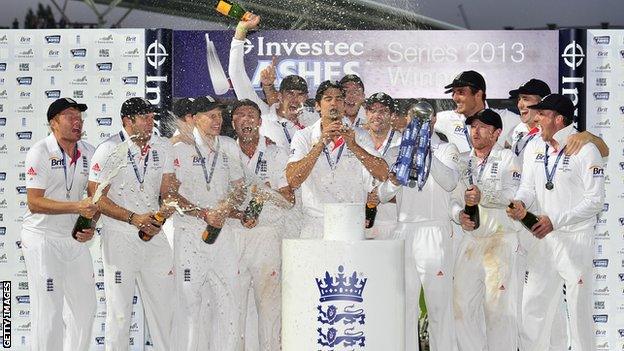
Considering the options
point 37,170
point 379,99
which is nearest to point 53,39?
point 37,170

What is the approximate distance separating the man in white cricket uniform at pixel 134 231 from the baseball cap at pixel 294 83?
1461mm

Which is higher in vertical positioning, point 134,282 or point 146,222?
point 146,222

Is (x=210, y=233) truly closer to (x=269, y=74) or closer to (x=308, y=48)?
(x=269, y=74)

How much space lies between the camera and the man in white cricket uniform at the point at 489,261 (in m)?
10.9

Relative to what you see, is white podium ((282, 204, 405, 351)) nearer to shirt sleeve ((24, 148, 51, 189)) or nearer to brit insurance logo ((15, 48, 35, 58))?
shirt sleeve ((24, 148, 51, 189))

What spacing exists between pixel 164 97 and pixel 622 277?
5.00 meters

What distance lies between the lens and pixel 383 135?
10.9 meters

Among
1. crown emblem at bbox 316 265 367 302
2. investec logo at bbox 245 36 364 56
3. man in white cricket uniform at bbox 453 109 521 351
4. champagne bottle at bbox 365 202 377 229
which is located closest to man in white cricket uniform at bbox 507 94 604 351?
man in white cricket uniform at bbox 453 109 521 351

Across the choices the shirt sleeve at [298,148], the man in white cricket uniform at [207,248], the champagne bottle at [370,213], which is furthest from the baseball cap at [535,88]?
the man in white cricket uniform at [207,248]

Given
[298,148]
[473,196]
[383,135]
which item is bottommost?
[473,196]

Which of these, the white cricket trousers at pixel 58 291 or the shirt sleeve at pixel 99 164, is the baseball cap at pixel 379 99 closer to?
the shirt sleeve at pixel 99 164

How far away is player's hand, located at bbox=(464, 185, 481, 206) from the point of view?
34.5 feet

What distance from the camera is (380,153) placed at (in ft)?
35.0

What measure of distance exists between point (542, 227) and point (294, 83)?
270 cm
